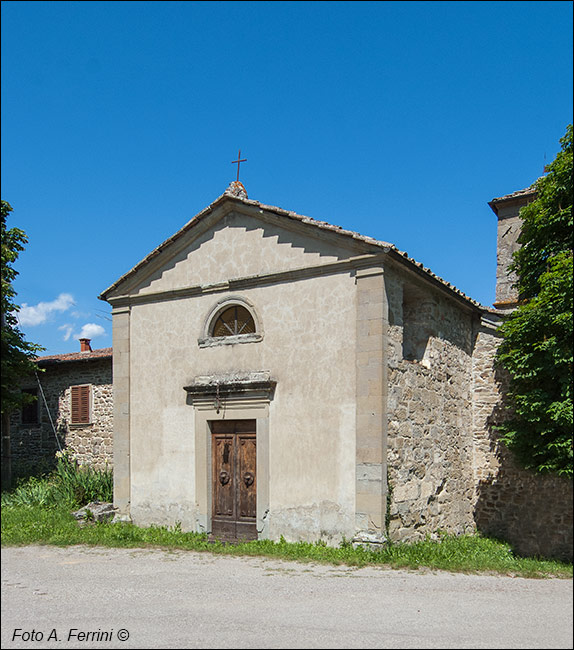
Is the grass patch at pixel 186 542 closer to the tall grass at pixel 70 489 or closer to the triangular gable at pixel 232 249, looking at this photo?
the tall grass at pixel 70 489

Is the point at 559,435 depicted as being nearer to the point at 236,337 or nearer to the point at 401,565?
the point at 401,565

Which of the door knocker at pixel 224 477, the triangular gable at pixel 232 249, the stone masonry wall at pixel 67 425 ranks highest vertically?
the triangular gable at pixel 232 249

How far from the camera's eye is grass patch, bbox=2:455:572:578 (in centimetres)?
841

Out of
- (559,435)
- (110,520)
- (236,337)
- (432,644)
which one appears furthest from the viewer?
(110,520)

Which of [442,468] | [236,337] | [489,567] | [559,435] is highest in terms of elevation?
[236,337]

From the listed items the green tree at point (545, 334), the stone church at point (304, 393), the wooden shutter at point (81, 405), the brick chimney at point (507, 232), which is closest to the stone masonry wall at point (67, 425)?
the wooden shutter at point (81, 405)

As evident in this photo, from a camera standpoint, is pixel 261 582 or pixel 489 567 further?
pixel 489 567

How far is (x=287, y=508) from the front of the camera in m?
9.84

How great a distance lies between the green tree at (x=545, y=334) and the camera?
9719mm

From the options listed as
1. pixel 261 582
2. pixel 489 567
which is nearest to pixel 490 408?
pixel 489 567

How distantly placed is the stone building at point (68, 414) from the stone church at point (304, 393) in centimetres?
364

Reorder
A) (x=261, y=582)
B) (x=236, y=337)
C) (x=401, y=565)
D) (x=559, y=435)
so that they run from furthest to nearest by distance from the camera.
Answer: (x=236, y=337) → (x=559, y=435) → (x=401, y=565) → (x=261, y=582)

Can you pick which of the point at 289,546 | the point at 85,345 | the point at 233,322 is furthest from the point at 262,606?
the point at 85,345

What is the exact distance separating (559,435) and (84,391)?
1121cm
